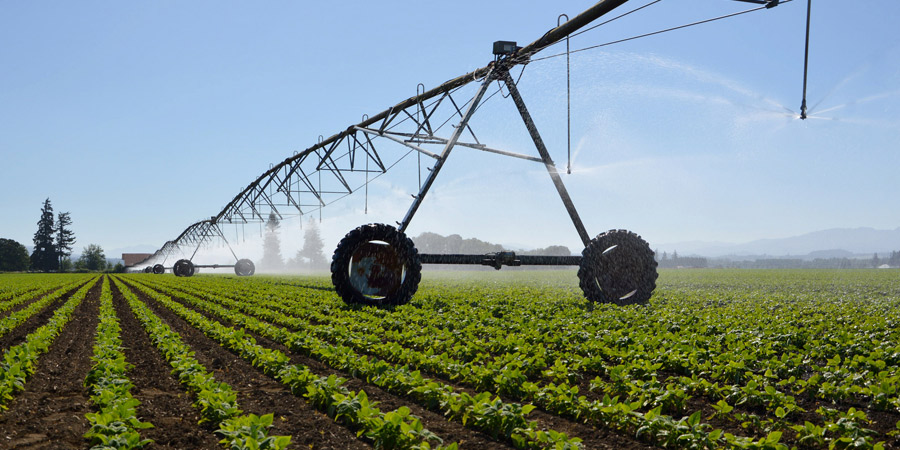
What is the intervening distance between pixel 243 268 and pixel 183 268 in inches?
169

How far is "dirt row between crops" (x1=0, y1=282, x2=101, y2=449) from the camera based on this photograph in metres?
4.68

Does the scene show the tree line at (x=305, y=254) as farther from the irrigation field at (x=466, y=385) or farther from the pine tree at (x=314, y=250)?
the irrigation field at (x=466, y=385)

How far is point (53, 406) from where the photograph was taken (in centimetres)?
563

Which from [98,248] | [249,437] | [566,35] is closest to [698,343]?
[566,35]

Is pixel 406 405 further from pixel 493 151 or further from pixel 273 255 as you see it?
pixel 273 255

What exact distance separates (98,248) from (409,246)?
112903 mm

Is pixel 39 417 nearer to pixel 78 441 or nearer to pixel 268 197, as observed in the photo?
pixel 78 441

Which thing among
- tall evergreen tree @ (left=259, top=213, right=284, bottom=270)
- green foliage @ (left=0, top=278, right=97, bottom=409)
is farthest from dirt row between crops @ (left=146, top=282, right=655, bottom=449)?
tall evergreen tree @ (left=259, top=213, right=284, bottom=270)

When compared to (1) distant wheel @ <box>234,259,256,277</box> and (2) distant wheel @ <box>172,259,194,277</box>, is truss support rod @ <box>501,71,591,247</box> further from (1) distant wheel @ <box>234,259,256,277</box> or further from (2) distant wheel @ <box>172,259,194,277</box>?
(2) distant wheel @ <box>172,259,194,277</box>

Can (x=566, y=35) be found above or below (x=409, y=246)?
above

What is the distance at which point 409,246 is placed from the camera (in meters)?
11.1

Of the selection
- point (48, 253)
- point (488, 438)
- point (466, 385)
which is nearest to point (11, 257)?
point (48, 253)

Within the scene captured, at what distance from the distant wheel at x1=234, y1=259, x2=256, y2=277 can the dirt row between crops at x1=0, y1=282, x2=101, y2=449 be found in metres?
35.8

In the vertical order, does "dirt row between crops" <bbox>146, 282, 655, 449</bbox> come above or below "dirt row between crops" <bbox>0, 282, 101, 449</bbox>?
below
